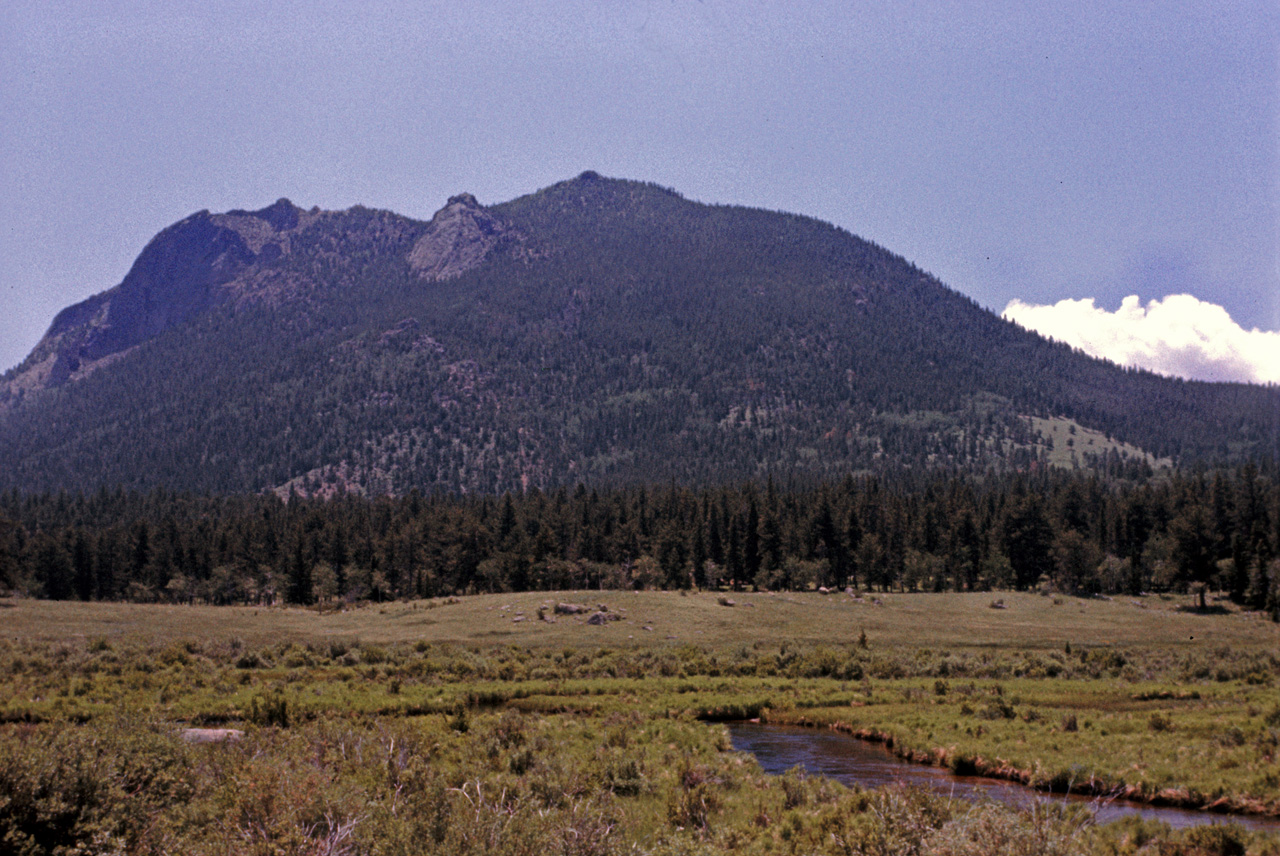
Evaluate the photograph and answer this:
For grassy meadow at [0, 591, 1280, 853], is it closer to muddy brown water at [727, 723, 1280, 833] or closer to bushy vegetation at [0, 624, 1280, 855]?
bushy vegetation at [0, 624, 1280, 855]

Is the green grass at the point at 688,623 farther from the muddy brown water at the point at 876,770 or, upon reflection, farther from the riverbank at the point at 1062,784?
the riverbank at the point at 1062,784

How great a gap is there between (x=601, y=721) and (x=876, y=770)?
38.3 ft

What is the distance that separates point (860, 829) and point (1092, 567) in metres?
115

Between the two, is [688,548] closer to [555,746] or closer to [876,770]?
[876,770]

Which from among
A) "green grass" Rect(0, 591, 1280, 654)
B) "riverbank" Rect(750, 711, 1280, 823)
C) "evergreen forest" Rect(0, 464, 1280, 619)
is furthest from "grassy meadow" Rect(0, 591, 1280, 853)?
"evergreen forest" Rect(0, 464, 1280, 619)

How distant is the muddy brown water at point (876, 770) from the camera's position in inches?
825

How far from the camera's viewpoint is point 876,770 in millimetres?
27438

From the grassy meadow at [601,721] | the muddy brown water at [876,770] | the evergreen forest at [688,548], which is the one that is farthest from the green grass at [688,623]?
the muddy brown water at [876,770]

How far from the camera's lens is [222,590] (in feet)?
411

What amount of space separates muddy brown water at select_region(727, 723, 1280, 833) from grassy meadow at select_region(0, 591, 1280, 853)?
836 millimetres

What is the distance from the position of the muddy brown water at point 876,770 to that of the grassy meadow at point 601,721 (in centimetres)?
84

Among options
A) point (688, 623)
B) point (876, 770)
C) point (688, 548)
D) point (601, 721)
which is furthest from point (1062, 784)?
point (688, 548)

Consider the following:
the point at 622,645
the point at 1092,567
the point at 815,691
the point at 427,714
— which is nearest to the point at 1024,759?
the point at 815,691

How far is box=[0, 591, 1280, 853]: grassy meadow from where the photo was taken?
13.1 m
